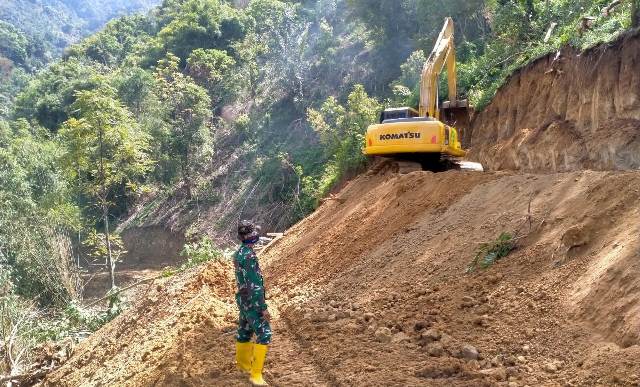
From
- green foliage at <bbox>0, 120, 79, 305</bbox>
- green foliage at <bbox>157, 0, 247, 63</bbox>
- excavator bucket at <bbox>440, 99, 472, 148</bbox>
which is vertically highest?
green foliage at <bbox>157, 0, 247, 63</bbox>

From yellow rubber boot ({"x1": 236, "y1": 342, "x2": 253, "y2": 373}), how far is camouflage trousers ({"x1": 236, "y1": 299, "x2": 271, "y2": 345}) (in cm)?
8

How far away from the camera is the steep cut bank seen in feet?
33.8

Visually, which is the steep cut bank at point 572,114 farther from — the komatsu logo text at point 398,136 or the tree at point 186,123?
the tree at point 186,123

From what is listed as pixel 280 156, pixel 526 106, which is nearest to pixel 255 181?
pixel 280 156

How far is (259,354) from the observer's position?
4707 mm

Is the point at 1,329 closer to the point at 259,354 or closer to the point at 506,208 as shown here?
the point at 259,354

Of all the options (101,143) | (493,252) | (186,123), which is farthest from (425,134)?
(186,123)

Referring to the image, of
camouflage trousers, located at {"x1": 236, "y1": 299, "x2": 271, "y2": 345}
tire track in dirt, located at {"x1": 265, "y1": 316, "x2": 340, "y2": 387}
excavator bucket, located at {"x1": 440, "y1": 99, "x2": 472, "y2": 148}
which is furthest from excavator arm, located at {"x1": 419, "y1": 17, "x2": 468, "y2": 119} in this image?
camouflage trousers, located at {"x1": 236, "y1": 299, "x2": 271, "y2": 345}

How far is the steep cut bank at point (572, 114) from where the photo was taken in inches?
405

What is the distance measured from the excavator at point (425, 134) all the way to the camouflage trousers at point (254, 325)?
707 cm

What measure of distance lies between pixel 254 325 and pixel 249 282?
0.37 m

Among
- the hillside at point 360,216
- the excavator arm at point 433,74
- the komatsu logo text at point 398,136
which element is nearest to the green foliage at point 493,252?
the hillside at point 360,216

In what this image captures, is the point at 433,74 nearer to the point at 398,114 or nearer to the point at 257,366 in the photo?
the point at 398,114

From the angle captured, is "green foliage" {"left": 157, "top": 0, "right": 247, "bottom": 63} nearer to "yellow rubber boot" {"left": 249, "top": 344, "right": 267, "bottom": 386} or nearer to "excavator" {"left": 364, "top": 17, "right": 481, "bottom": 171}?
"excavator" {"left": 364, "top": 17, "right": 481, "bottom": 171}
